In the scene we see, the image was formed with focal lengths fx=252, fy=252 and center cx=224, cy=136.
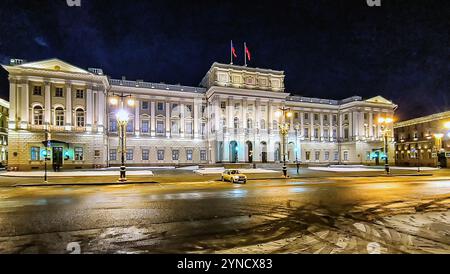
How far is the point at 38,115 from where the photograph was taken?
3881 centimetres

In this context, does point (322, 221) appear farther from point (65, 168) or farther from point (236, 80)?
point (236, 80)

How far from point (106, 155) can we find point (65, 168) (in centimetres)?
673

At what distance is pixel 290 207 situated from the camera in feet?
34.8

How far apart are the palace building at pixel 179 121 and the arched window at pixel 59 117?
0.44 ft

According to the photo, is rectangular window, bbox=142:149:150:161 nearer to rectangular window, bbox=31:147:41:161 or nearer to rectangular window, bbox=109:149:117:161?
rectangular window, bbox=109:149:117:161

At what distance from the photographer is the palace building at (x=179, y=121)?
1507 inches

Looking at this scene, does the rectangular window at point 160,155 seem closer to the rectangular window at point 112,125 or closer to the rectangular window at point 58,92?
the rectangular window at point 112,125

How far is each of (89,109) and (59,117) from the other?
178 inches

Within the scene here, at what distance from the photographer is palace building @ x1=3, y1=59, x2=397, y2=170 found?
3828 centimetres

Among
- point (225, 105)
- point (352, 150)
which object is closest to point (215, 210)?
point (225, 105)

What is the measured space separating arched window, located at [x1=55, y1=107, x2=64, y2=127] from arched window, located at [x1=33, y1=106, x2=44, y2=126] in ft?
5.96

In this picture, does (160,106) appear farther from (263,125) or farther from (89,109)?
(263,125)

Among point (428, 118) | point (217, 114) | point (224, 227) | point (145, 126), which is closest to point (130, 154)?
point (145, 126)

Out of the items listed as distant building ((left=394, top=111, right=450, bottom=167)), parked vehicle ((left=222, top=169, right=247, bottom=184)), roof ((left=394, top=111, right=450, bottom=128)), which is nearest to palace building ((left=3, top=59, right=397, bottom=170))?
distant building ((left=394, top=111, right=450, bottom=167))
